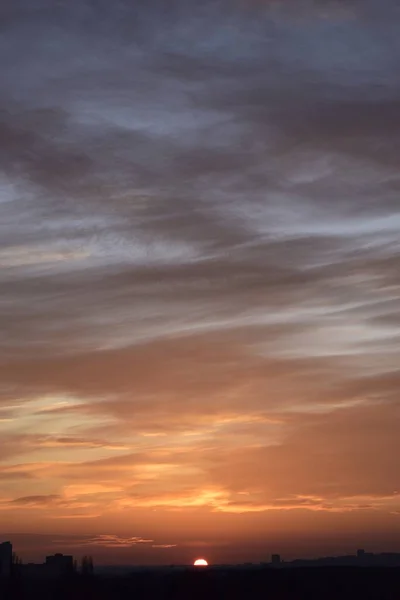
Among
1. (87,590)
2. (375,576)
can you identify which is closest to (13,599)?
(87,590)

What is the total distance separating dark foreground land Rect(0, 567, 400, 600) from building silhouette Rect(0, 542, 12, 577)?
8769 millimetres

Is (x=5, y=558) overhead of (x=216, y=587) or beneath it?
overhead

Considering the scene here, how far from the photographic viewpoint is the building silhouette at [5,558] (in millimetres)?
74425

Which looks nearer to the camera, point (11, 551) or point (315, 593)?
point (315, 593)

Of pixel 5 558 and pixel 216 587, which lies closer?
pixel 216 587

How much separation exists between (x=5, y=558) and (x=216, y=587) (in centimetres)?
2283

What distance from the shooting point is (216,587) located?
62.1 meters

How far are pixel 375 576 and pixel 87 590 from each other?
60.7ft

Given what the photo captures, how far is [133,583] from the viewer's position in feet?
206

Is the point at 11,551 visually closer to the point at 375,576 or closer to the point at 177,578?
the point at 177,578

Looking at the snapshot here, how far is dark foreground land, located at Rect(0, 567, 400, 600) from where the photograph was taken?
61250 mm

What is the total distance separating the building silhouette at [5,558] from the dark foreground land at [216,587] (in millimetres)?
8769

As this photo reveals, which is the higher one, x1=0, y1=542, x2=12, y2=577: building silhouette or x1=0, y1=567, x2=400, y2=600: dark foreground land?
x1=0, y1=542, x2=12, y2=577: building silhouette

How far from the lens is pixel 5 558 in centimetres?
7850
